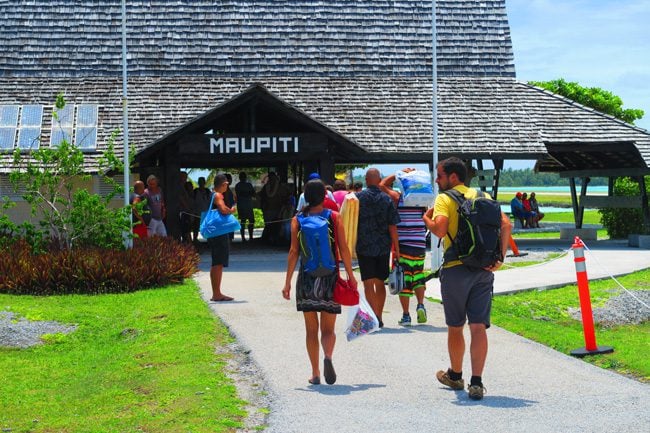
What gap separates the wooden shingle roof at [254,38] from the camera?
91.9ft

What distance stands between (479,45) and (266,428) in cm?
2342

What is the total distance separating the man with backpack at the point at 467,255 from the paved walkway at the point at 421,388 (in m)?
0.36

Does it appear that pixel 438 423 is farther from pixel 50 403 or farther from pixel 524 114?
pixel 524 114

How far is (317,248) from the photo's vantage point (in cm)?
900

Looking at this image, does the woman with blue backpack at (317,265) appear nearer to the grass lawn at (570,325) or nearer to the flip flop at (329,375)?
the flip flop at (329,375)

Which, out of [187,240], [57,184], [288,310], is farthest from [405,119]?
[288,310]

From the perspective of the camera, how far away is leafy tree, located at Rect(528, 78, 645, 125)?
156 ft

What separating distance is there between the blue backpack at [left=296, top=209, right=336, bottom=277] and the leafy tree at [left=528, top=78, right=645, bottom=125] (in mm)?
39860

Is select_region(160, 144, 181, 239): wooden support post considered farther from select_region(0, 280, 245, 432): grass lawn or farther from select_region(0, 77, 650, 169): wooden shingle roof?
select_region(0, 280, 245, 432): grass lawn

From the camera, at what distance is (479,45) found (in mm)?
29516

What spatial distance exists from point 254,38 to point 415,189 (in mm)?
17295

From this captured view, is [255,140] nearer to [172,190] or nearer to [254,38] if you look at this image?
[172,190]

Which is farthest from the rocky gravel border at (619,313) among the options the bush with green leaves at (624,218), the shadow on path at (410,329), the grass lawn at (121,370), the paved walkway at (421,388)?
the bush with green leaves at (624,218)

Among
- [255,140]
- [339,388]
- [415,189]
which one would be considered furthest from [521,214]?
[339,388]
